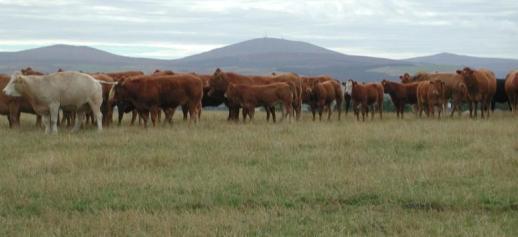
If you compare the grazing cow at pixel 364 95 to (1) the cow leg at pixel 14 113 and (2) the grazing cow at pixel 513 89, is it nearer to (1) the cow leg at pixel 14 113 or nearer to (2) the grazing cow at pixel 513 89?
(2) the grazing cow at pixel 513 89

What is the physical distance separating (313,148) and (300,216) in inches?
232

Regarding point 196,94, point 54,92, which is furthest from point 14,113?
point 196,94

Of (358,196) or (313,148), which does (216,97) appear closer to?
(313,148)

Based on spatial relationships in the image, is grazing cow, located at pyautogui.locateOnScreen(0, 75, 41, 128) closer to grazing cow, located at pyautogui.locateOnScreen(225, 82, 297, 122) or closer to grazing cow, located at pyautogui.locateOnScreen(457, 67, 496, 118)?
grazing cow, located at pyautogui.locateOnScreen(225, 82, 297, 122)

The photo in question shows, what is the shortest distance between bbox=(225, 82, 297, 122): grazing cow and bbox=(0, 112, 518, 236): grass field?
637 centimetres

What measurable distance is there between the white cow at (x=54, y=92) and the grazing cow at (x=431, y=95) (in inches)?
443

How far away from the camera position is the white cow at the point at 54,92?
64.1ft

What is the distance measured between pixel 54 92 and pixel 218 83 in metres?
6.94

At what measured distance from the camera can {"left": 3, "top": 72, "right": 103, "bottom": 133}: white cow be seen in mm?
19531

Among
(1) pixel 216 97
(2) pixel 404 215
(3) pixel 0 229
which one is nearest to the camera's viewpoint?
(3) pixel 0 229

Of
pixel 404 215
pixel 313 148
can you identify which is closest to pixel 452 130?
pixel 313 148

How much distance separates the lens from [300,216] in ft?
31.2

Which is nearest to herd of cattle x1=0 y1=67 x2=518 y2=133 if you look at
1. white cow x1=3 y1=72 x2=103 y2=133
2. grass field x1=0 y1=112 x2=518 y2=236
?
white cow x1=3 y1=72 x2=103 y2=133

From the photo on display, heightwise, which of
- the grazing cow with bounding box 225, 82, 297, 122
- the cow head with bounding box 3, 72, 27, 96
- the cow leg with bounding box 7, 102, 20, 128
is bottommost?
the cow leg with bounding box 7, 102, 20, 128
